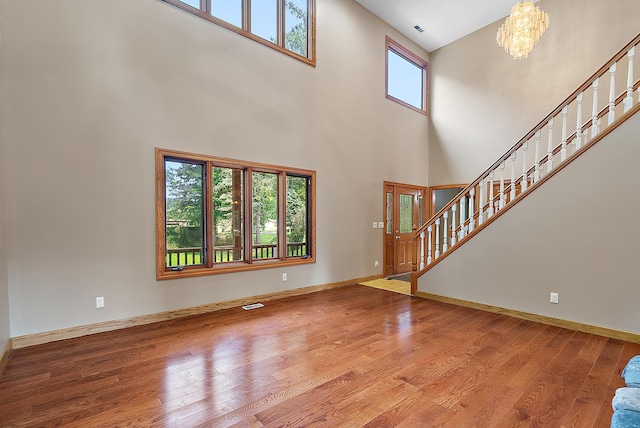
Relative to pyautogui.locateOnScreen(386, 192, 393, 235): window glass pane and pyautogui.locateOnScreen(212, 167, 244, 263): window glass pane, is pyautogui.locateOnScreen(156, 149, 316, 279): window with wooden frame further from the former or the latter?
pyautogui.locateOnScreen(386, 192, 393, 235): window glass pane

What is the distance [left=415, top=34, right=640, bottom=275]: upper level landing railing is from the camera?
3.43 metres

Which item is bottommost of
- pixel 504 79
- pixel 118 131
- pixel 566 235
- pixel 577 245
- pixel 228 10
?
pixel 577 245

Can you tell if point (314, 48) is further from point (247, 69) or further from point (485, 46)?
point (485, 46)

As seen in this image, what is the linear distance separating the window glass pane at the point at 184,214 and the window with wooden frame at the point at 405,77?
4.62 meters

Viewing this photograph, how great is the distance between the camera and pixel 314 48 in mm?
5340

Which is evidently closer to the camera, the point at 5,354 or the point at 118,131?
the point at 5,354

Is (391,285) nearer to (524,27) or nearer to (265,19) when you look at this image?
(524,27)

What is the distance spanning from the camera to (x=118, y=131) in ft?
11.5

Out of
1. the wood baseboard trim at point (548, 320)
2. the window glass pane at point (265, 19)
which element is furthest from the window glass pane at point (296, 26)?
the wood baseboard trim at point (548, 320)

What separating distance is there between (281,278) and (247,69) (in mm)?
3270

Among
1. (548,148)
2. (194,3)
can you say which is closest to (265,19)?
(194,3)

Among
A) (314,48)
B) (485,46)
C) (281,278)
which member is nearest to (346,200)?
(281,278)

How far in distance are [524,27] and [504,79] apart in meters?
2.52

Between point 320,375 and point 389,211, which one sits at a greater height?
point 389,211
